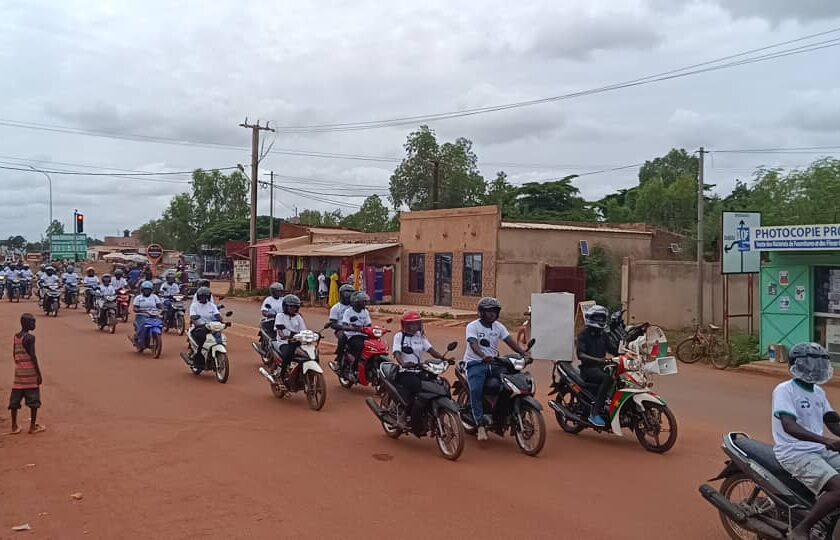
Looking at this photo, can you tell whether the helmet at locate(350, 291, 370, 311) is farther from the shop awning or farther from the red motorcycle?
the shop awning

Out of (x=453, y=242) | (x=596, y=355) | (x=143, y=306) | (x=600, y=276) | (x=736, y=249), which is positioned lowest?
(x=596, y=355)

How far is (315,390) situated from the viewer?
10.5 meters

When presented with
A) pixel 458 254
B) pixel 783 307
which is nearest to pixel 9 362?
pixel 783 307

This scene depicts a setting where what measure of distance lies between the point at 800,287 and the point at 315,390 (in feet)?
33.7

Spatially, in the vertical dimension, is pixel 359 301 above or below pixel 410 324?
above

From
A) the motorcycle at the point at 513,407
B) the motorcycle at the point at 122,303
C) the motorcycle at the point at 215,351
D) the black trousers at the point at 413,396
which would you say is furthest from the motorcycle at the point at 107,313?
the motorcycle at the point at 513,407

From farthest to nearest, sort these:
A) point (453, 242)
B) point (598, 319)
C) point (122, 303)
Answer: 1. point (453, 242)
2. point (122, 303)
3. point (598, 319)

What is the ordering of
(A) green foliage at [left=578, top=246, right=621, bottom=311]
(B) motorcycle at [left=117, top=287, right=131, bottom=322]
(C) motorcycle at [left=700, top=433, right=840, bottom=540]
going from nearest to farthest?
(C) motorcycle at [left=700, top=433, right=840, bottom=540] → (B) motorcycle at [left=117, top=287, right=131, bottom=322] → (A) green foliage at [left=578, top=246, right=621, bottom=311]

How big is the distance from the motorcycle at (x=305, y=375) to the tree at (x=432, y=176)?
117 feet

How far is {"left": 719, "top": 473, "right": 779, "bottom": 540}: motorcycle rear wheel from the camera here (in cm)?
517

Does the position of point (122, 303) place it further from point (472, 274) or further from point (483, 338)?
point (483, 338)

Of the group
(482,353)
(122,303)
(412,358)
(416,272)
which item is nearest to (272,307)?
(412,358)

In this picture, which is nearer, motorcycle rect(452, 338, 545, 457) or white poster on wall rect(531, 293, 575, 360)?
motorcycle rect(452, 338, 545, 457)

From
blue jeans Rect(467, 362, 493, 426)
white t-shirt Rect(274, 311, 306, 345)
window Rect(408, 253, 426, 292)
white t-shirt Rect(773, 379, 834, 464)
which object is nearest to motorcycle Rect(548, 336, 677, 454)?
blue jeans Rect(467, 362, 493, 426)
